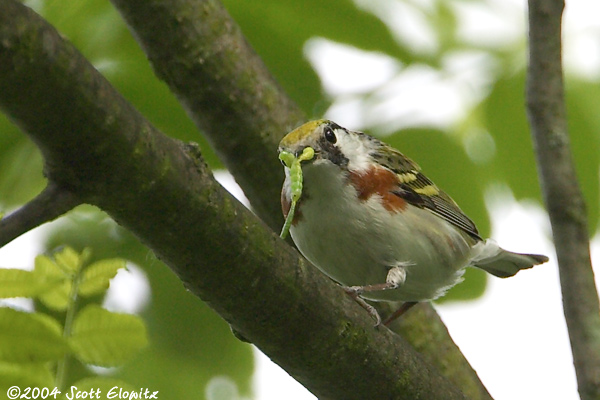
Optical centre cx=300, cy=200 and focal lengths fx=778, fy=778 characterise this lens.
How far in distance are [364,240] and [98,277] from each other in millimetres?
1865

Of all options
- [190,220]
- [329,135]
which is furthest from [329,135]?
[190,220]

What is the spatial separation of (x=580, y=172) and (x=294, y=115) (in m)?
1.26

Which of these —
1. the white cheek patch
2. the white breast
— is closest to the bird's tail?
the white breast

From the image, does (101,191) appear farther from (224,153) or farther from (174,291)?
(224,153)

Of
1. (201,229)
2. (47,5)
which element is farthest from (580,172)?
(47,5)

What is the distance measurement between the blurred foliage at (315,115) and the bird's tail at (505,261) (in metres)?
0.96

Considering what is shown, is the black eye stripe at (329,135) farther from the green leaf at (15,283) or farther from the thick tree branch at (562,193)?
the green leaf at (15,283)

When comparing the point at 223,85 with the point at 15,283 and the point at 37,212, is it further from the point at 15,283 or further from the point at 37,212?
the point at 15,283

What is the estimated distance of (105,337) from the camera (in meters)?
1.50

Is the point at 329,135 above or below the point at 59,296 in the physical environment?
above

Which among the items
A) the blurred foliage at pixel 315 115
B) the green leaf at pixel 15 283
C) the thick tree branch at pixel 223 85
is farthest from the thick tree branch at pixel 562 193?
the green leaf at pixel 15 283

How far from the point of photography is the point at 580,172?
10.2 ft

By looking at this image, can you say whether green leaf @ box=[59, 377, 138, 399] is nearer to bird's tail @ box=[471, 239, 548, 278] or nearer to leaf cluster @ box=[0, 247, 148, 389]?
leaf cluster @ box=[0, 247, 148, 389]

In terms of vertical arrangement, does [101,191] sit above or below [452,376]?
below
